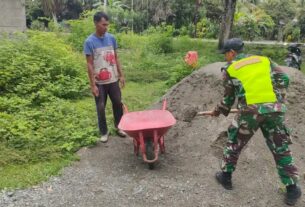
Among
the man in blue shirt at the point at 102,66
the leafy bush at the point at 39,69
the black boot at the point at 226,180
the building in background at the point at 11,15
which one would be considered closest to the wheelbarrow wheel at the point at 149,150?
the black boot at the point at 226,180

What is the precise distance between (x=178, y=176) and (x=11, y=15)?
9.40 meters

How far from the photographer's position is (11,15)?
1210 centimetres

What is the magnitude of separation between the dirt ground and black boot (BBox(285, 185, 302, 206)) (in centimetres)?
10

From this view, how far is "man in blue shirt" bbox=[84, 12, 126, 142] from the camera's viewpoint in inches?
203

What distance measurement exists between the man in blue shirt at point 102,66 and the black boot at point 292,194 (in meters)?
2.54

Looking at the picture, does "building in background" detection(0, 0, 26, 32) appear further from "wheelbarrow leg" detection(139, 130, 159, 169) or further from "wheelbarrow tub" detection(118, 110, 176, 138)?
"wheelbarrow leg" detection(139, 130, 159, 169)

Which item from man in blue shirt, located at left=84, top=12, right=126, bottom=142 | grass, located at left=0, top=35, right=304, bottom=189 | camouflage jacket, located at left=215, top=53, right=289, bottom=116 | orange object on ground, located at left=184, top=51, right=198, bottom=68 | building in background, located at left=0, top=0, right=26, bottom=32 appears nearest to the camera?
camouflage jacket, located at left=215, top=53, right=289, bottom=116

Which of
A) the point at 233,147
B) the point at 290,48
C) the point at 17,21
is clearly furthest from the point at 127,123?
the point at 17,21

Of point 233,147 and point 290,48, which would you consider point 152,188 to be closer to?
point 233,147

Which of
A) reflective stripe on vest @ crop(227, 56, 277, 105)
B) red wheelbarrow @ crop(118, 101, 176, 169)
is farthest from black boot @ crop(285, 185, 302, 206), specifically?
red wheelbarrow @ crop(118, 101, 176, 169)

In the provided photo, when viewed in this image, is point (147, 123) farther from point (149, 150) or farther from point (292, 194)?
point (292, 194)

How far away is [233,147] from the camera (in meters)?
4.15

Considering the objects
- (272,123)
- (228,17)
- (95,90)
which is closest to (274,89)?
(272,123)

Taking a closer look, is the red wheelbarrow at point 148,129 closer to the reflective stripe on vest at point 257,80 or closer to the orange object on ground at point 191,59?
the reflective stripe on vest at point 257,80
